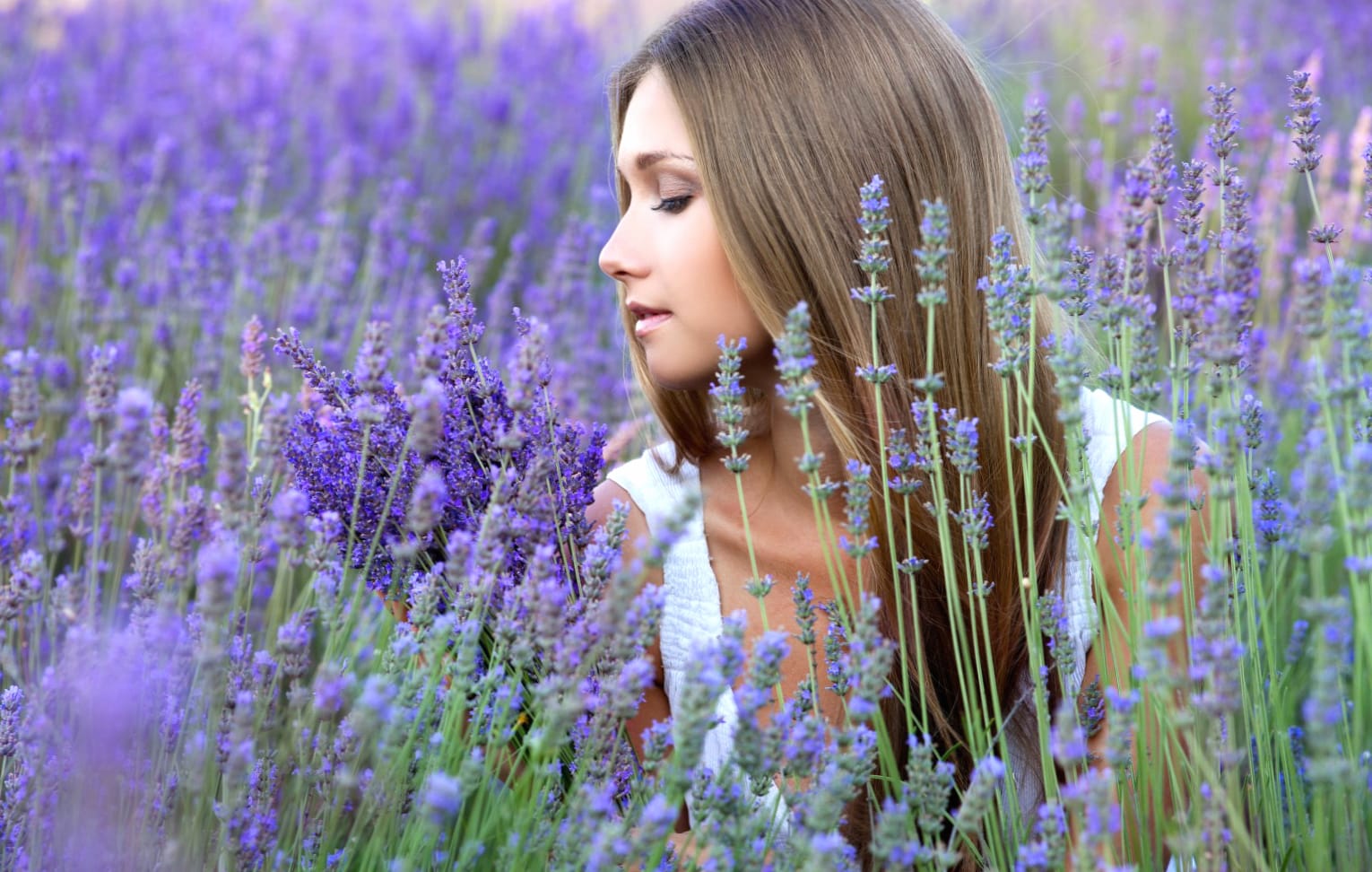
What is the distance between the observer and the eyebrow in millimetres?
2029

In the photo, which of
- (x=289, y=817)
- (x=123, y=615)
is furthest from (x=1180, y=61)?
(x=289, y=817)

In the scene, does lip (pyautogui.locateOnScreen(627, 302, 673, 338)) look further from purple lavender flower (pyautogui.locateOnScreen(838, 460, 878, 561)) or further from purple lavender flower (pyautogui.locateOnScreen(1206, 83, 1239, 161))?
purple lavender flower (pyautogui.locateOnScreen(1206, 83, 1239, 161))

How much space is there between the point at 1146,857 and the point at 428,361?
2.89 feet

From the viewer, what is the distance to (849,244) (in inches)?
80.2

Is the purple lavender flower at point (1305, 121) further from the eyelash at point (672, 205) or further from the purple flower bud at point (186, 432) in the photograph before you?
the purple flower bud at point (186, 432)

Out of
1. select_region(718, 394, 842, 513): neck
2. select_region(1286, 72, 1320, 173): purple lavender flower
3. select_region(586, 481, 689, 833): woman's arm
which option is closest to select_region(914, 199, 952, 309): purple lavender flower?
select_region(1286, 72, 1320, 173): purple lavender flower

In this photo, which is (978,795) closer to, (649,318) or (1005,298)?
(1005,298)

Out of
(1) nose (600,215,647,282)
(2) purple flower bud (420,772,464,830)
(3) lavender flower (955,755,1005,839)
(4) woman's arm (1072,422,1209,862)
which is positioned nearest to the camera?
(2) purple flower bud (420,772,464,830)

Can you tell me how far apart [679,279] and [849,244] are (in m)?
0.27

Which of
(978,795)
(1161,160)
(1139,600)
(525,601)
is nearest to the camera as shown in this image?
(978,795)

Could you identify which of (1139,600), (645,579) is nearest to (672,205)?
(645,579)

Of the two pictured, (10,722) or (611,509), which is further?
(611,509)

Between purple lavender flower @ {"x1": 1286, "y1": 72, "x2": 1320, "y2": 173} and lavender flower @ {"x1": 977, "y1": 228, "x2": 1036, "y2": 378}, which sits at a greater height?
Answer: purple lavender flower @ {"x1": 1286, "y1": 72, "x2": 1320, "y2": 173}

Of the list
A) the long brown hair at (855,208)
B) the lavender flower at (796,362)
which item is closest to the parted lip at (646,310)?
the long brown hair at (855,208)
